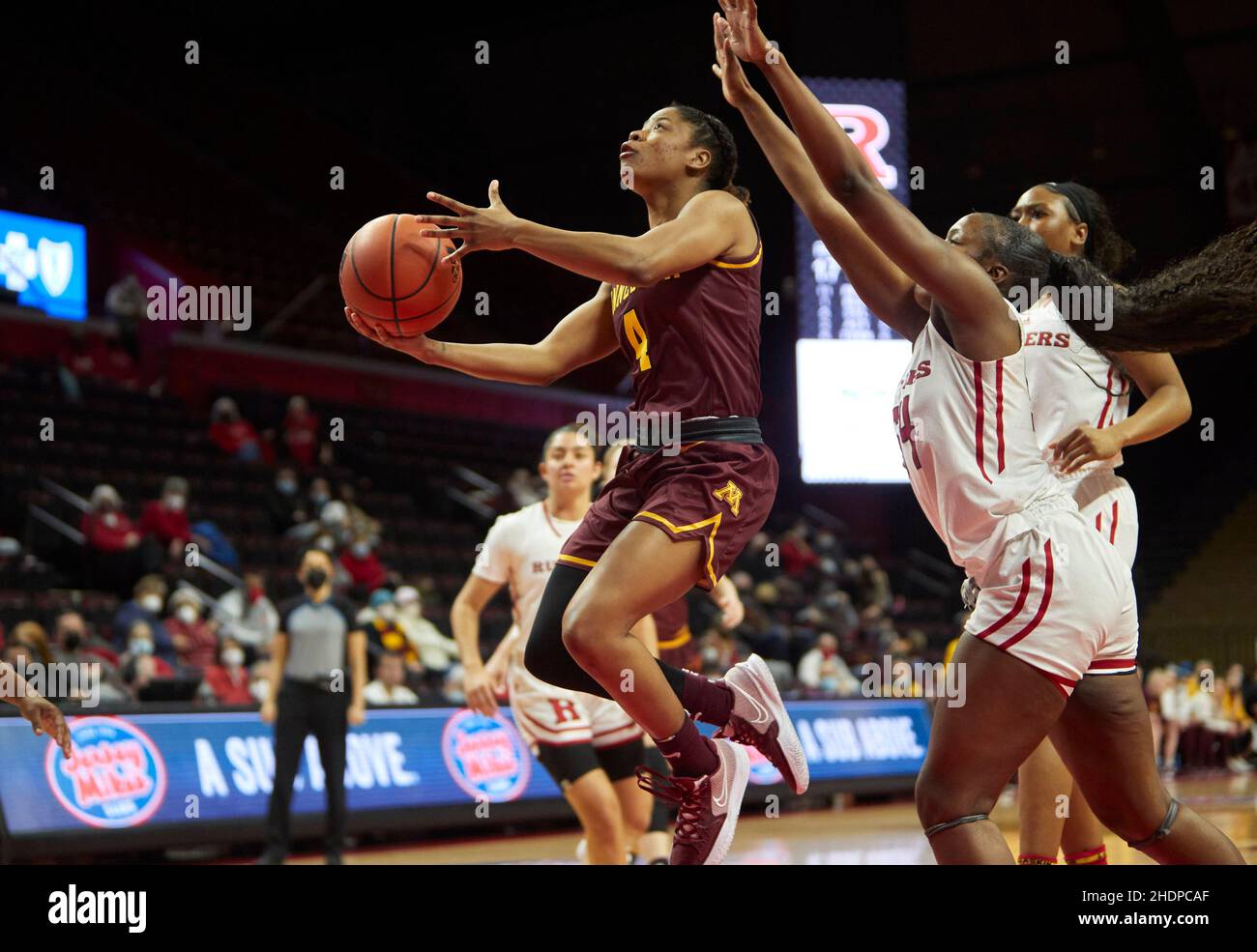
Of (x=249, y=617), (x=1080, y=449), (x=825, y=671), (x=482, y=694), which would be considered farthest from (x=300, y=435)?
(x=1080, y=449)

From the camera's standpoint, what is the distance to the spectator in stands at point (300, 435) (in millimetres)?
17469

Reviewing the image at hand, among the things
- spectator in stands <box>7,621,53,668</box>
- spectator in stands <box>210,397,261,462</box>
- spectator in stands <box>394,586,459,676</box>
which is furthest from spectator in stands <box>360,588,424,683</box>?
spectator in stands <box>210,397,261,462</box>

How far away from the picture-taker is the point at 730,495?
392 centimetres

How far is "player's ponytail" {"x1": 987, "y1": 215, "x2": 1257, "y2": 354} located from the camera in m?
3.51

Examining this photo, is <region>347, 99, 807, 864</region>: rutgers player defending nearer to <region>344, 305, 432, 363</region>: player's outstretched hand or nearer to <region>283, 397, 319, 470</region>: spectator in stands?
<region>344, 305, 432, 363</region>: player's outstretched hand

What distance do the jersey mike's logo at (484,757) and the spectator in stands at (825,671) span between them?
462 cm

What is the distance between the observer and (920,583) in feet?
71.3

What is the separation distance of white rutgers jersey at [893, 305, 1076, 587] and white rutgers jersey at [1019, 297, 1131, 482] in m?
0.62

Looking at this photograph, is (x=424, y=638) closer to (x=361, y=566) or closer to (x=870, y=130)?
(x=361, y=566)

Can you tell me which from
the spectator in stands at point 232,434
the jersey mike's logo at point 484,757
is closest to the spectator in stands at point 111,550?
the spectator in stands at point 232,434

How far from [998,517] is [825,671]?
437 inches
